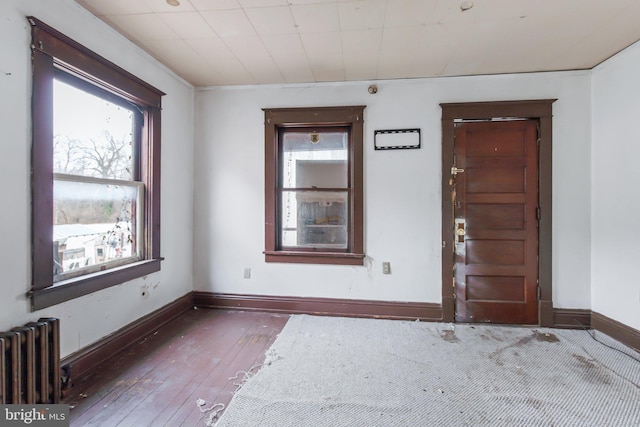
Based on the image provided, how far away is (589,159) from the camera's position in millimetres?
2730

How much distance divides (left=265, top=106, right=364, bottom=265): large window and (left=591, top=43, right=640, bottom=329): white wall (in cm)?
224

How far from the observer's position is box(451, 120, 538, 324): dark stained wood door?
Result: 2.81 metres

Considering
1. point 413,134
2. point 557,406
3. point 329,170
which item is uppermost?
point 413,134

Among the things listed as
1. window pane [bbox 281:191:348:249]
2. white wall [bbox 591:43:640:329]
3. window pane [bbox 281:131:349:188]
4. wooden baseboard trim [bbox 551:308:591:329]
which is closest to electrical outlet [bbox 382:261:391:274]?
window pane [bbox 281:191:348:249]

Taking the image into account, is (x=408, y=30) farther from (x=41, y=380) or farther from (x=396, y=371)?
(x=41, y=380)

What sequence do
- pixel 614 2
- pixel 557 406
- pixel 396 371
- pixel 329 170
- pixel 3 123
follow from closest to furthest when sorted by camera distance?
1. pixel 3 123
2. pixel 557 406
3. pixel 614 2
4. pixel 396 371
5. pixel 329 170

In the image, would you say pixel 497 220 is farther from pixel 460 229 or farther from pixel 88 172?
pixel 88 172

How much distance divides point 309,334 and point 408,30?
2690 millimetres

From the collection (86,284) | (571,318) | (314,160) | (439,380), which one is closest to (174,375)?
(86,284)

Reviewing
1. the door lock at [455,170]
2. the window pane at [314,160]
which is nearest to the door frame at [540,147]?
the door lock at [455,170]

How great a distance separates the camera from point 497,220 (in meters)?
2.84

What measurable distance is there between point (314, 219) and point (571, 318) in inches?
109

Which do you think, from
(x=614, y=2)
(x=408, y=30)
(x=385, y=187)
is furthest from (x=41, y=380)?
(x=614, y=2)

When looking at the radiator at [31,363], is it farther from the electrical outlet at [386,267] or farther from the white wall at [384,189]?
the electrical outlet at [386,267]
